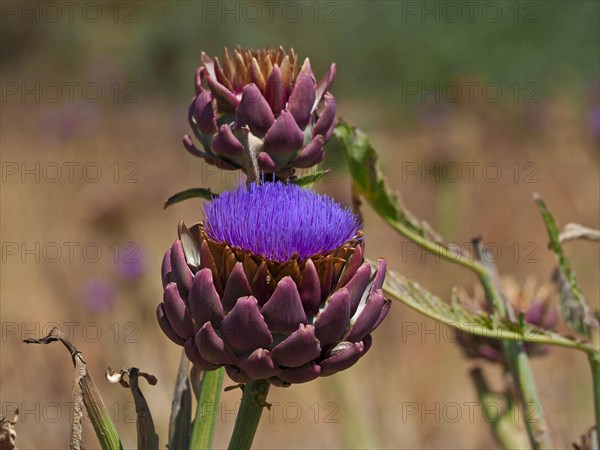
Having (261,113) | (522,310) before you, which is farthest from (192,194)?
(522,310)

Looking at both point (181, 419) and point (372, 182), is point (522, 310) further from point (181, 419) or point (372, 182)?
point (181, 419)

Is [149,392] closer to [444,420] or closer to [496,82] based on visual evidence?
[444,420]

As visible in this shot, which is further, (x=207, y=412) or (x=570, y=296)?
(x=570, y=296)

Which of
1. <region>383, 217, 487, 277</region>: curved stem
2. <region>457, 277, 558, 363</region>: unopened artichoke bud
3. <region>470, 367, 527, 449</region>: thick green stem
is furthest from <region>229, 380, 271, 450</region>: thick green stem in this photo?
<region>457, 277, 558, 363</region>: unopened artichoke bud

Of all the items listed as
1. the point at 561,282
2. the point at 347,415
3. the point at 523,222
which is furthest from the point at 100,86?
the point at 561,282

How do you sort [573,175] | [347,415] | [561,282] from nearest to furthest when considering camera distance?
[561,282]
[347,415]
[573,175]

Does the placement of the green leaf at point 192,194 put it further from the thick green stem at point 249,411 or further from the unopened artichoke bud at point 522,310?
the unopened artichoke bud at point 522,310
